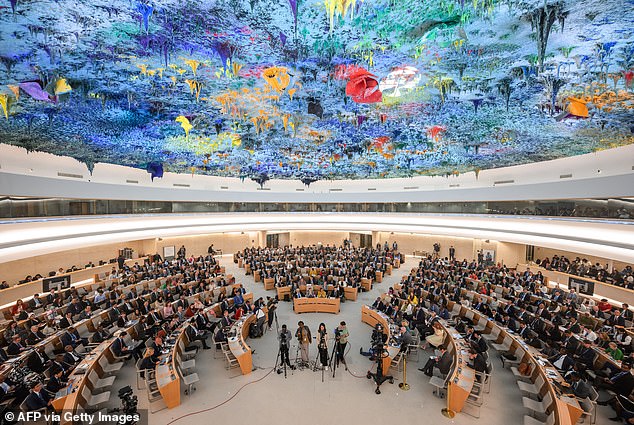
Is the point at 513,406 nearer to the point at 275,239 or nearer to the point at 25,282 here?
the point at 25,282

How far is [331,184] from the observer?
2642 cm

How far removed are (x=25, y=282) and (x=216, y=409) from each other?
1465 cm

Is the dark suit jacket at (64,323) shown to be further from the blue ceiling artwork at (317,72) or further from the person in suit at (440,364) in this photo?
the person in suit at (440,364)

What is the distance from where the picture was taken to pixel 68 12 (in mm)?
4258

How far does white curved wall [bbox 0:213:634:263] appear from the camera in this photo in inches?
451

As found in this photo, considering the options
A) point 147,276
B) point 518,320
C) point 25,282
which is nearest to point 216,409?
point 518,320

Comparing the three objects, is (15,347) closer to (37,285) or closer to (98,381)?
(98,381)

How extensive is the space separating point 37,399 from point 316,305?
9.97 metres

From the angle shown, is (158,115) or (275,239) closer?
(158,115)

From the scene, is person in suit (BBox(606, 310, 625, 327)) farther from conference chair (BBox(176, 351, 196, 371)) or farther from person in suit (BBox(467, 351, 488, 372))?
conference chair (BBox(176, 351, 196, 371))

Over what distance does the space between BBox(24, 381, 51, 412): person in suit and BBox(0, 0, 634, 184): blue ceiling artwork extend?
6917 millimetres

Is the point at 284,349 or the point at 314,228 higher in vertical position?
the point at 314,228

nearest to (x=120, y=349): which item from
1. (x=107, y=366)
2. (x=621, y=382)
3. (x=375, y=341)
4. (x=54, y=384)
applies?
(x=107, y=366)

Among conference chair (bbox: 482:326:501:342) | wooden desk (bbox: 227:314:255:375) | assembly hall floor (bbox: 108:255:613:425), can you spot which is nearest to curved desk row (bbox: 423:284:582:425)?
conference chair (bbox: 482:326:501:342)
